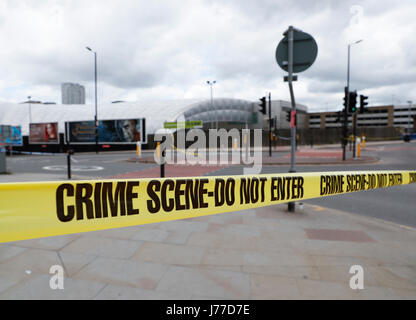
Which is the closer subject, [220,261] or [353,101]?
[220,261]

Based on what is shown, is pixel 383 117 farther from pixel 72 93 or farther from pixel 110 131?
pixel 72 93

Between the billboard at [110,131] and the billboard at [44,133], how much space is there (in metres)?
2.76

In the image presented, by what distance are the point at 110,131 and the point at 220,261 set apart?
35.7 m

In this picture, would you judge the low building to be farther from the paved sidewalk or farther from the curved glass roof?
the paved sidewalk

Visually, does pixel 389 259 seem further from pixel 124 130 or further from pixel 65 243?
pixel 124 130

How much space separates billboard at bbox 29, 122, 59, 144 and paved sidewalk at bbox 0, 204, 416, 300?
39.8 m

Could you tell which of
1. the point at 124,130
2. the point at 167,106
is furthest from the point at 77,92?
the point at 124,130

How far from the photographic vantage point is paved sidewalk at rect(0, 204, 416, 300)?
2.73 metres

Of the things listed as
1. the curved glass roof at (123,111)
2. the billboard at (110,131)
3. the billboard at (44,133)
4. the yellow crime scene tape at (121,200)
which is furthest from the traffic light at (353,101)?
the billboard at (44,133)

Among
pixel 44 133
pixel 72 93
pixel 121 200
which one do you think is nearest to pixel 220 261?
pixel 121 200

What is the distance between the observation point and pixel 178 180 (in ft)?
8.06

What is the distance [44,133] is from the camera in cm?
3928

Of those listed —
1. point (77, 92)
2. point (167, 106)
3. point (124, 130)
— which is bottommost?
point (124, 130)
